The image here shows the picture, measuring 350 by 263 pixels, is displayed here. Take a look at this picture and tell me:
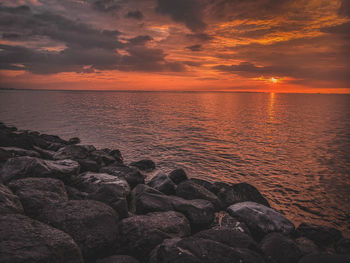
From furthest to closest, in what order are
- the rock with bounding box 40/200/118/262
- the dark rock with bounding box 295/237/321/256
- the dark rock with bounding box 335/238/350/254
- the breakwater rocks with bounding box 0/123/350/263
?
the dark rock with bounding box 335/238/350/254 < the dark rock with bounding box 295/237/321/256 < the rock with bounding box 40/200/118/262 < the breakwater rocks with bounding box 0/123/350/263

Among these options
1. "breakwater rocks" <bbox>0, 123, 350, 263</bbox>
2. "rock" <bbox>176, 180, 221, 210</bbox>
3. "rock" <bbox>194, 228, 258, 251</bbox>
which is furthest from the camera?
"rock" <bbox>176, 180, 221, 210</bbox>

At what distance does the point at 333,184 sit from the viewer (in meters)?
12.1

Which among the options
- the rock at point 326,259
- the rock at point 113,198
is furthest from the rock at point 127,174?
the rock at point 326,259

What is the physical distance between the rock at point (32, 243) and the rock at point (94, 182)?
402 cm

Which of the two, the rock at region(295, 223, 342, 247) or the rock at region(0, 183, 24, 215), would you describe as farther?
the rock at region(295, 223, 342, 247)

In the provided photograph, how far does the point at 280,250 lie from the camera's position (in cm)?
529

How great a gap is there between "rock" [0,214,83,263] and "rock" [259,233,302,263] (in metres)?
4.46

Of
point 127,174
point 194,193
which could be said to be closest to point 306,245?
point 194,193

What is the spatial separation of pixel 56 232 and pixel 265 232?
6010mm

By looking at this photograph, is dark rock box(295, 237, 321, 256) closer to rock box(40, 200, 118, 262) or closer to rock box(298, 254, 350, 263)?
rock box(298, 254, 350, 263)

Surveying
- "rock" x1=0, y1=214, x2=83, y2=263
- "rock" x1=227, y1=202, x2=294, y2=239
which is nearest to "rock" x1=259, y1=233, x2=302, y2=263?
"rock" x1=227, y1=202, x2=294, y2=239

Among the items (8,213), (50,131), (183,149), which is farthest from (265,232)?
(50,131)

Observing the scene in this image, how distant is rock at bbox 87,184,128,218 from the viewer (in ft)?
19.9

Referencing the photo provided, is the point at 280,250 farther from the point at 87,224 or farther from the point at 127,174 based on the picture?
the point at 127,174
